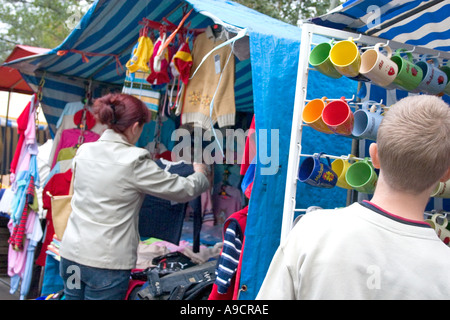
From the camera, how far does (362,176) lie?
183 centimetres

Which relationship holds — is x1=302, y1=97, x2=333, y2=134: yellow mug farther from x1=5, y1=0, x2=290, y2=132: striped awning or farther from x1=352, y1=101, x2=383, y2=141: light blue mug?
x1=5, y1=0, x2=290, y2=132: striped awning

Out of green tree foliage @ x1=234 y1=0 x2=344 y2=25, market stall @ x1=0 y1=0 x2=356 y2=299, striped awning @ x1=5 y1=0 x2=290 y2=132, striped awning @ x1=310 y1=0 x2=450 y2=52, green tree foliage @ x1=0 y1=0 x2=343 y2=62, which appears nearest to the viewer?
striped awning @ x1=310 y1=0 x2=450 y2=52

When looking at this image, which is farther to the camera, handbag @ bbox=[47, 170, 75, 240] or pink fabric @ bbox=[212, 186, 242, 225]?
pink fabric @ bbox=[212, 186, 242, 225]

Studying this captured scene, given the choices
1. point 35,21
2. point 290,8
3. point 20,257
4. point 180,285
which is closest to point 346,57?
point 180,285

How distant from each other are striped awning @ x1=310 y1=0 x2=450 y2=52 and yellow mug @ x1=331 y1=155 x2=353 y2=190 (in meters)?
0.63

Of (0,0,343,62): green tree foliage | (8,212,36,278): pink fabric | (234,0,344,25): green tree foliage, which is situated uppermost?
(0,0,343,62): green tree foliage

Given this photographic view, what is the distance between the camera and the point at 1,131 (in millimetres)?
7656

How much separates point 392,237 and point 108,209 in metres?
1.86

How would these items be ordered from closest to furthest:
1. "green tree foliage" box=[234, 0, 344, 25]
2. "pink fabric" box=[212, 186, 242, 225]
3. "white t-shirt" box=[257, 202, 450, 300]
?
"white t-shirt" box=[257, 202, 450, 300] < "pink fabric" box=[212, 186, 242, 225] < "green tree foliage" box=[234, 0, 344, 25]

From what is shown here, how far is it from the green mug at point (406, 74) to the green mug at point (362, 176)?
34cm

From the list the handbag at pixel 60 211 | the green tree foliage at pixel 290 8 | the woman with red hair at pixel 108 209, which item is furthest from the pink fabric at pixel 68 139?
the green tree foliage at pixel 290 8

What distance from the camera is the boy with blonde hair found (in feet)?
3.16

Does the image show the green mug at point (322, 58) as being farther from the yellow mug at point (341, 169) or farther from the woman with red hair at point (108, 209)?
the woman with red hair at point (108, 209)

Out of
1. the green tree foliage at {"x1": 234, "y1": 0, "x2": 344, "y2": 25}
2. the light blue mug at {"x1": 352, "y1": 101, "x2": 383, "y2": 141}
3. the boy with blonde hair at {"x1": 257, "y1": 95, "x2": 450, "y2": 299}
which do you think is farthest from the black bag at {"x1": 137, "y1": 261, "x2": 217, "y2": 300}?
the green tree foliage at {"x1": 234, "y1": 0, "x2": 344, "y2": 25}
